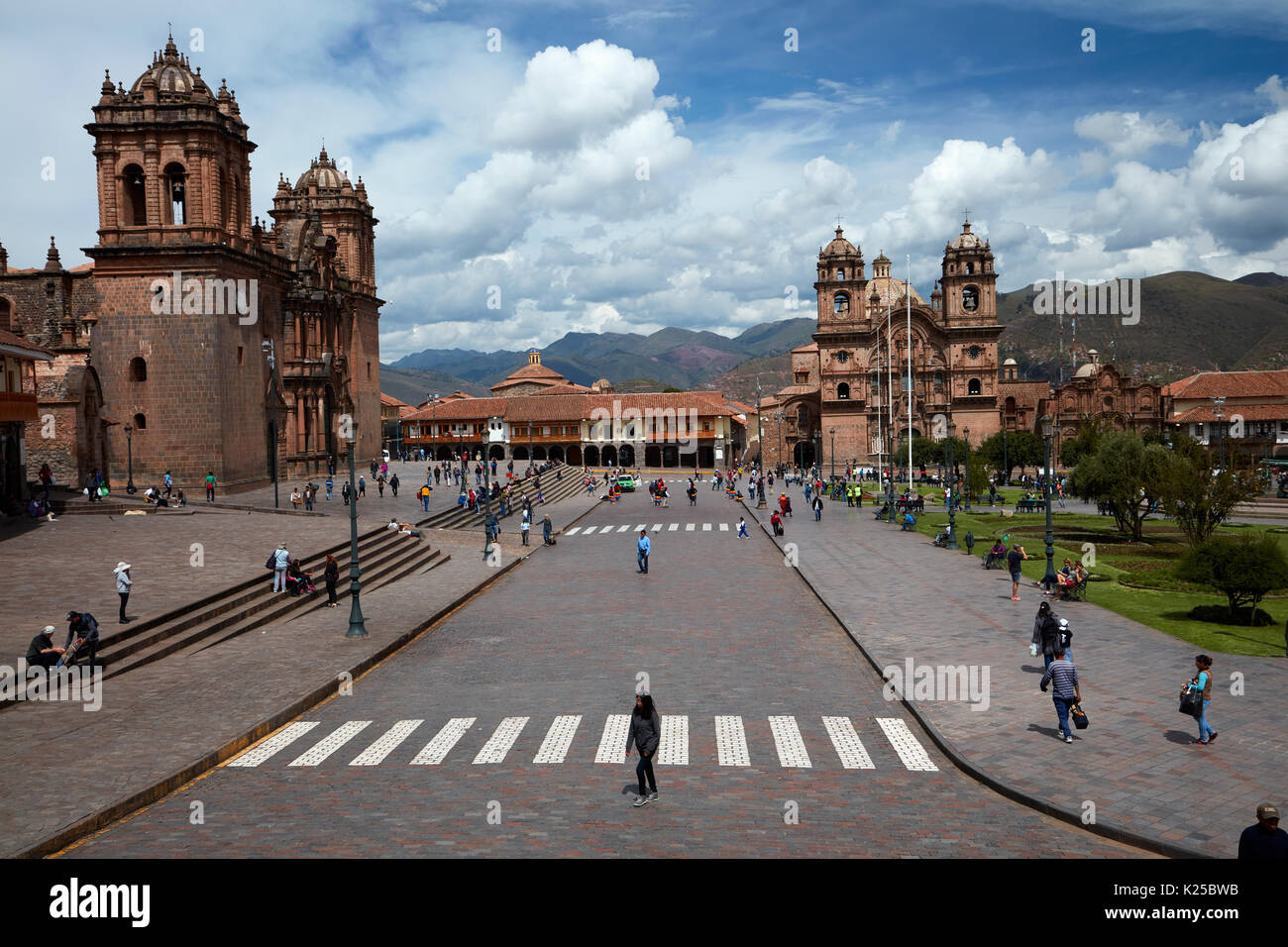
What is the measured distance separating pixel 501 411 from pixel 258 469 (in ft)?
165

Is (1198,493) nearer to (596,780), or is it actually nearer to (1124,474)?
(1124,474)

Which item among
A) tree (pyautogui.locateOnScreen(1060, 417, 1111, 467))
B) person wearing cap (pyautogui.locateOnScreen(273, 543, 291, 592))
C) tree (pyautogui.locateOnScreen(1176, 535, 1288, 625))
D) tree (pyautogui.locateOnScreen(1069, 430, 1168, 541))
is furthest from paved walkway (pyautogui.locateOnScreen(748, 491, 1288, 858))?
tree (pyautogui.locateOnScreen(1060, 417, 1111, 467))

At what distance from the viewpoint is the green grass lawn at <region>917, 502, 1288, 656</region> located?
61.3 ft

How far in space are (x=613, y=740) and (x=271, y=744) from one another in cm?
462

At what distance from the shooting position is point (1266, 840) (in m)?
6.74

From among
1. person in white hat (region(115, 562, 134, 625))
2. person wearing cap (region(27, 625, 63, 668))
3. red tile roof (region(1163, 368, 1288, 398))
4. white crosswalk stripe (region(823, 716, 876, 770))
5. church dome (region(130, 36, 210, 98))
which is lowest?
white crosswalk stripe (region(823, 716, 876, 770))

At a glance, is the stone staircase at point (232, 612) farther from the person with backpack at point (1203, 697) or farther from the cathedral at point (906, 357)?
the cathedral at point (906, 357)

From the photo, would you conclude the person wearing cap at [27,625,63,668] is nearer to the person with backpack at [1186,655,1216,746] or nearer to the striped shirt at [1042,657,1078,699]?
the striped shirt at [1042,657,1078,699]

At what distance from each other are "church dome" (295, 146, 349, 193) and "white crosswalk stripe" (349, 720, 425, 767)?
217ft

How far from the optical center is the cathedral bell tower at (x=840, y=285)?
90.9 metres

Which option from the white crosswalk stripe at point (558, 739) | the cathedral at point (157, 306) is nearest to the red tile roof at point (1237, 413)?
the cathedral at point (157, 306)

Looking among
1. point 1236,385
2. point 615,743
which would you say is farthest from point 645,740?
point 1236,385

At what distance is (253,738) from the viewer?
12.6m
